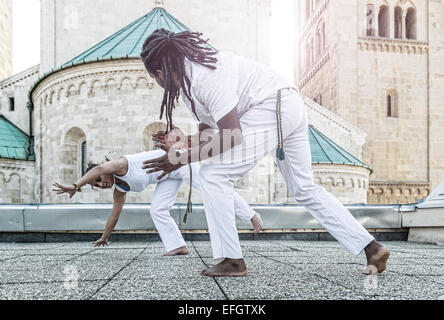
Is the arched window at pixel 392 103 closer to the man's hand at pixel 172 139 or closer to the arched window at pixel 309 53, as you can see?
the arched window at pixel 309 53

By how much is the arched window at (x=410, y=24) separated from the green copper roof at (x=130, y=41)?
1957 cm

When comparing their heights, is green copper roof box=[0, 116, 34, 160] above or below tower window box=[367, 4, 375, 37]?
below

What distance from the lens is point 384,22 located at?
29312 millimetres

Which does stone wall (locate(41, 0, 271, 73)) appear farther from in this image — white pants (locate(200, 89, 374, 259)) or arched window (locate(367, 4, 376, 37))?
white pants (locate(200, 89, 374, 259))

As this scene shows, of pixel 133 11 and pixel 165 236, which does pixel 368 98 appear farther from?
pixel 165 236

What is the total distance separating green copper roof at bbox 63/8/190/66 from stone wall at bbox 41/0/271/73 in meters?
2.81

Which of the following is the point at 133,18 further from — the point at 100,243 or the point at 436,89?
the point at 436,89

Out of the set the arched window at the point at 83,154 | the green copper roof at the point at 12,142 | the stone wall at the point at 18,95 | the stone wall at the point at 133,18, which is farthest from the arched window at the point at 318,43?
the arched window at the point at 83,154

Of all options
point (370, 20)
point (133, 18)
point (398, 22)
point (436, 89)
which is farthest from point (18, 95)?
point (436, 89)

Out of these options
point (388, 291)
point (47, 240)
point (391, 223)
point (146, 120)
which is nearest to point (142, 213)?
point (47, 240)

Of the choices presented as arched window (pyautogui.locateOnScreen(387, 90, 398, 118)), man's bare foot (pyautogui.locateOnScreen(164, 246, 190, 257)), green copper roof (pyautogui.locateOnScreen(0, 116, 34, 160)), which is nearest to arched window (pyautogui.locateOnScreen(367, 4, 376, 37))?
→ arched window (pyautogui.locateOnScreen(387, 90, 398, 118))

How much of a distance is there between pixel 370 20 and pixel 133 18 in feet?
59.5

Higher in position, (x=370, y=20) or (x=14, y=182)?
(x=370, y=20)

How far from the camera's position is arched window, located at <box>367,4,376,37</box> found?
28.9m
